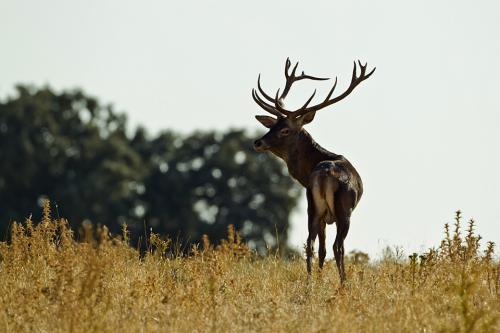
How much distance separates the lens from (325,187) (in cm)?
1182

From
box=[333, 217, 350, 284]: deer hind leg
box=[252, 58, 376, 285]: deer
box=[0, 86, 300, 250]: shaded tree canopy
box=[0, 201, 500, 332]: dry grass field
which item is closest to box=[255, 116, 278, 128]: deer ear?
box=[252, 58, 376, 285]: deer

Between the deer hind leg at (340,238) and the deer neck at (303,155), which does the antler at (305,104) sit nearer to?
the deer neck at (303,155)

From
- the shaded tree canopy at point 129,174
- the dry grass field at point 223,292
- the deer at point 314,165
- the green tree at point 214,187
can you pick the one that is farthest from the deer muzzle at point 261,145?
the green tree at point 214,187

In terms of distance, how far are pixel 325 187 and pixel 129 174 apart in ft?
140

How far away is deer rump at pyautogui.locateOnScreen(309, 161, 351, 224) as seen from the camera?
1182 cm

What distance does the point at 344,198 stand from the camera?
1182cm

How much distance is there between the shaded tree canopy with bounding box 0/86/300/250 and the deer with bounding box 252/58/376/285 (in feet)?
113

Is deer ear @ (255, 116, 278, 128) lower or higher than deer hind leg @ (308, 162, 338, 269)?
higher

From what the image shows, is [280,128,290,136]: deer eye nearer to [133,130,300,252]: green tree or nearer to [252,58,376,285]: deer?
[252,58,376,285]: deer

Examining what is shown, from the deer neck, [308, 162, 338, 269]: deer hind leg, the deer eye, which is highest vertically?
the deer eye

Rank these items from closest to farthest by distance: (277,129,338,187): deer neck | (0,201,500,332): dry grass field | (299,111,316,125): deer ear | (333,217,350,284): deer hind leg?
(0,201,500,332): dry grass field < (333,217,350,284): deer hind leg < (277,129,338,187): deer neck < (299,111,316,125): deer ear

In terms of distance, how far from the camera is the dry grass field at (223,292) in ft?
28.3

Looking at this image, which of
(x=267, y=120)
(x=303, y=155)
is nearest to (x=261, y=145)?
(x=303, y=155)

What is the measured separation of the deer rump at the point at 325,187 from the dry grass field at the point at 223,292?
71 centimetres
